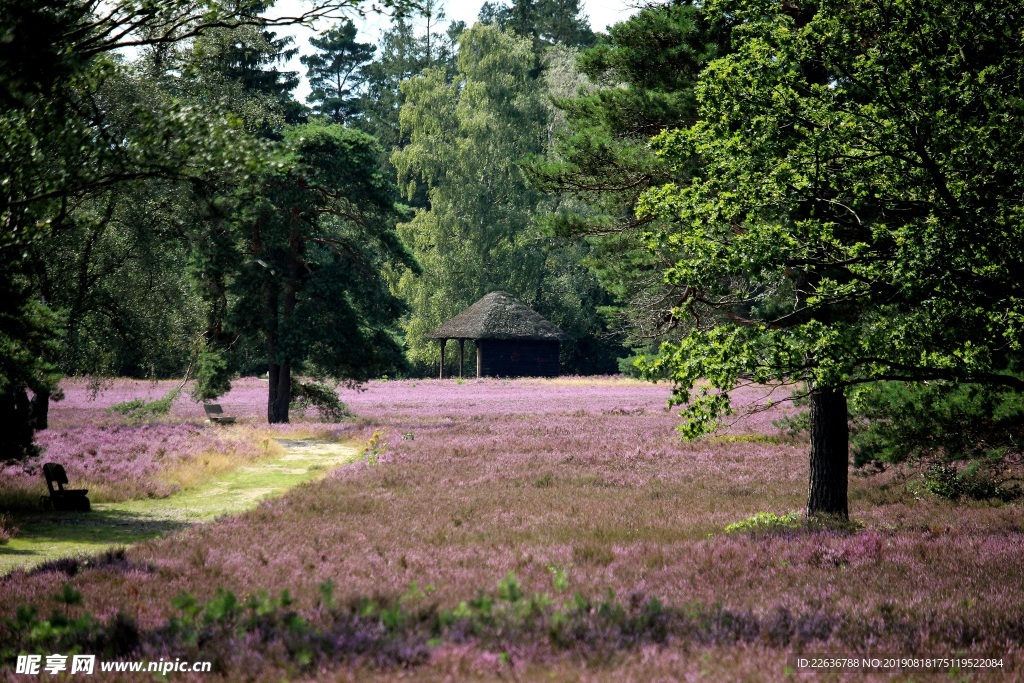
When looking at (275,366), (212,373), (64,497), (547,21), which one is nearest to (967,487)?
(64,497)

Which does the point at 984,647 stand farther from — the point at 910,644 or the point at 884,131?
the point at 884,131

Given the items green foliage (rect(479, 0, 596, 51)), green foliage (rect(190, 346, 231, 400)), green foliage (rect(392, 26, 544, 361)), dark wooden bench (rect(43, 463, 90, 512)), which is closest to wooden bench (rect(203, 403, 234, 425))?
green foliage (rect(190, 346, 231, 400))

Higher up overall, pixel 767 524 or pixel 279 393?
pixel 279 393

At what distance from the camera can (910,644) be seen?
599 centimetres

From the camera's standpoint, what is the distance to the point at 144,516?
14.5 meters

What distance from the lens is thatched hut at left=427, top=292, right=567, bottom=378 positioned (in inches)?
2304

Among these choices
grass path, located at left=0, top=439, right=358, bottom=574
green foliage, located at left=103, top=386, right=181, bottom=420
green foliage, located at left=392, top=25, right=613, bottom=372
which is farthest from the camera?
green foliage, located at left=392, top=25, right=613, bottom=372

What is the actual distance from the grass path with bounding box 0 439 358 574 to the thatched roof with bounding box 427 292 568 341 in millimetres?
36169

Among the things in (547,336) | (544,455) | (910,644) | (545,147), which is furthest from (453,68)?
(910,644)

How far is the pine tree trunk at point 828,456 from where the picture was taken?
12.0 m

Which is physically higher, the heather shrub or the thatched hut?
the thatched hut

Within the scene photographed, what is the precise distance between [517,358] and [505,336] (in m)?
5.08

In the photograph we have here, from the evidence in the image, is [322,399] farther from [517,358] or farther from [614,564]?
[517,358]

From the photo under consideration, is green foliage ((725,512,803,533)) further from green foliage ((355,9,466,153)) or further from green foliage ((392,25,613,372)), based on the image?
green foliage ((355,9,466,153))
